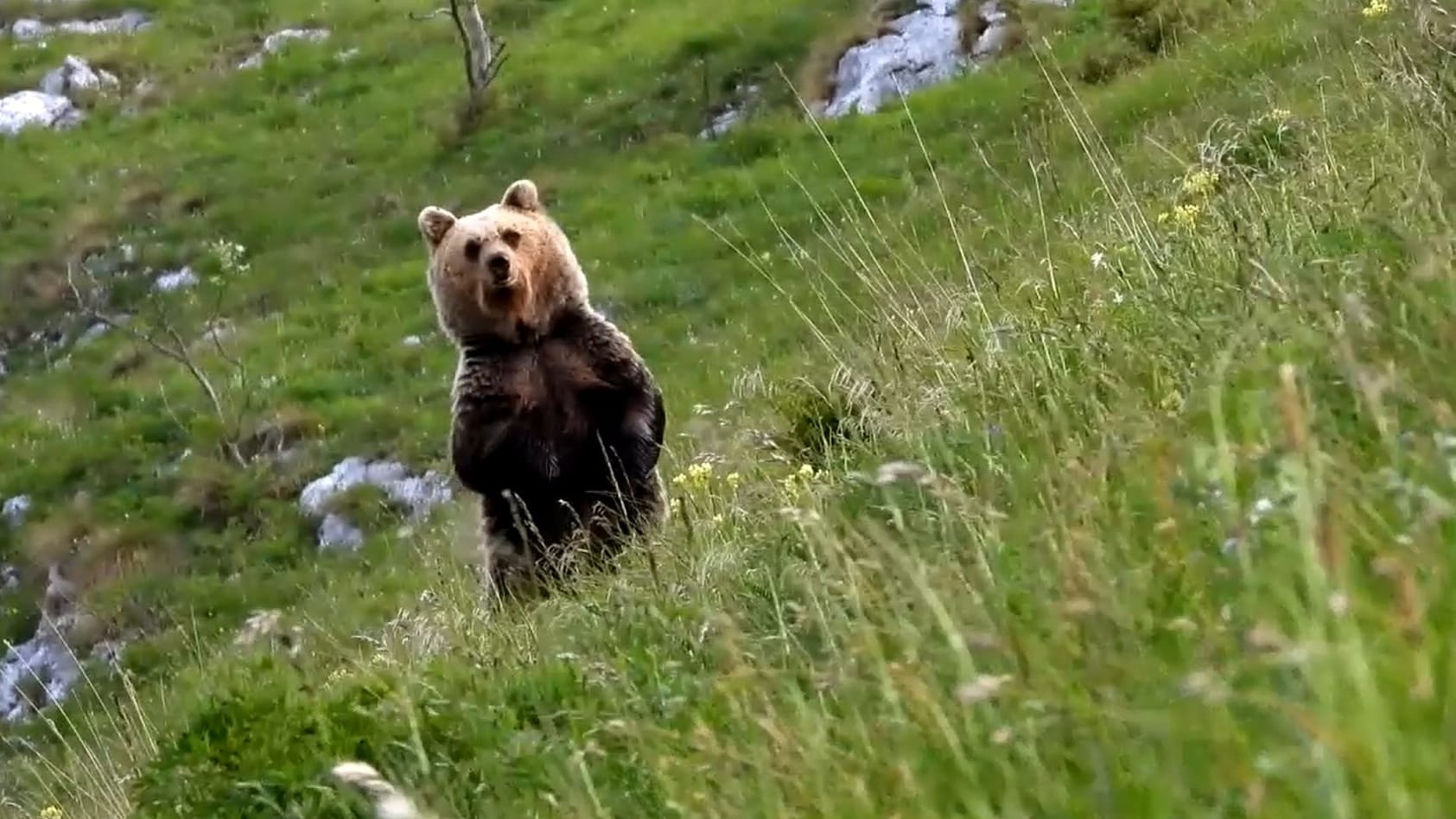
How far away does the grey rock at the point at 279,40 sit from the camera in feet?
91.9

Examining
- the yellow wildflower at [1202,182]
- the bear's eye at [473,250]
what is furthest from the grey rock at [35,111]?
the yellow wildflower at [1202,182]

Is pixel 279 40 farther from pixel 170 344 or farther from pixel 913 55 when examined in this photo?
pixel 913 55

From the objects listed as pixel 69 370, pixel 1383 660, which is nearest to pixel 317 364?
pixel 69 370

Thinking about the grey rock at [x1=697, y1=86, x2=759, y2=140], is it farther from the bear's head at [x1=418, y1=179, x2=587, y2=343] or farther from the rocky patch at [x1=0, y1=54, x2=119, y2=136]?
the bear's head at [x1=418, y1=179, x2=587, y2=343]

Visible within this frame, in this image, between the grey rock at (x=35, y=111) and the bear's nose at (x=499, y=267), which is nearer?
the bear's nose at (x=499, y=267)

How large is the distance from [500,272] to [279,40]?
74.8 feet

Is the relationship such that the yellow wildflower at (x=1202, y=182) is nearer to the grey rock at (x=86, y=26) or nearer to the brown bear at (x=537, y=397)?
the brown bear at (x=537, y=397)

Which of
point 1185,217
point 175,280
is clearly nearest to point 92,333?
point 175,280

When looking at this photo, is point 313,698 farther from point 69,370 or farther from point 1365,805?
point 69,370

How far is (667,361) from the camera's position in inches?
601

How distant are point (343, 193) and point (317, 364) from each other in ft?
17.1

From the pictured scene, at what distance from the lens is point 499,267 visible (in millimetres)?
7496

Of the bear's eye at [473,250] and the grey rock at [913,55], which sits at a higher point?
the bear's eye at [473,250]

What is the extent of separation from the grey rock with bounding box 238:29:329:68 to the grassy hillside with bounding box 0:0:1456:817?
40.4 feet
